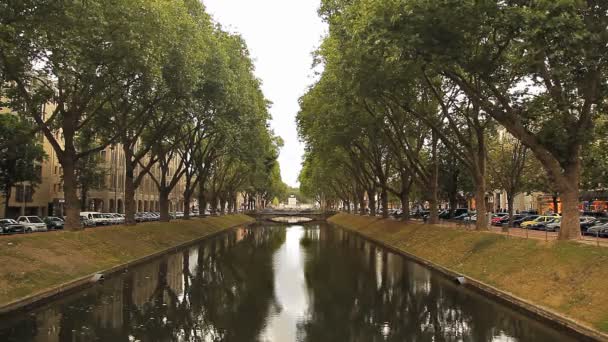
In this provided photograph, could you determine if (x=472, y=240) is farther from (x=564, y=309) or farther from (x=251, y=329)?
(x=251, y=329)

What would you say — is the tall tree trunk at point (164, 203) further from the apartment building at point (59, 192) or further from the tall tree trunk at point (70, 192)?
the tall tree trunk at point (70, 192)

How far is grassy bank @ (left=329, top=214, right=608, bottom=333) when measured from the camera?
15263 mm

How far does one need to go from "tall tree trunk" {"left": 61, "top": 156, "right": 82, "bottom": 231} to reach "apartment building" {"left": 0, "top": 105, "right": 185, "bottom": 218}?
2771 cm

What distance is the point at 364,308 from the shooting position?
54.5ft

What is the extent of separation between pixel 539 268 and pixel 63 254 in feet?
67.2

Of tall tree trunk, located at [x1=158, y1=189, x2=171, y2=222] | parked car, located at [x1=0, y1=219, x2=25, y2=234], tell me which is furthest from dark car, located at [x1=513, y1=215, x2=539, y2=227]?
parked car, located at [x1=0, y1=219, x2=25, y2=234]

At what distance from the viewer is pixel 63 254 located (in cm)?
2391

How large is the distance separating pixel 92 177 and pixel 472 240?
4755 cm

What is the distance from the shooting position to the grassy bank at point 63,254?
60.5ft

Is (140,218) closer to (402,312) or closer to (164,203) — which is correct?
(164,203)

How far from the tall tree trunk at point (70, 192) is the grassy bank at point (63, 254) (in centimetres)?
106

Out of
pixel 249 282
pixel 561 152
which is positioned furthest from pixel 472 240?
pixel 249 282

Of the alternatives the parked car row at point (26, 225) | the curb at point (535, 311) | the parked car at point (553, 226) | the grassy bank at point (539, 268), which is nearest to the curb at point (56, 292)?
the curb at point (535, 311)

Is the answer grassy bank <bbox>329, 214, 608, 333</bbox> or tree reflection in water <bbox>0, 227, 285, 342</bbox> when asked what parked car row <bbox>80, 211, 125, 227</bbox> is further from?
grassy bank <bbox>329, 214, 608, 333</bbox>
